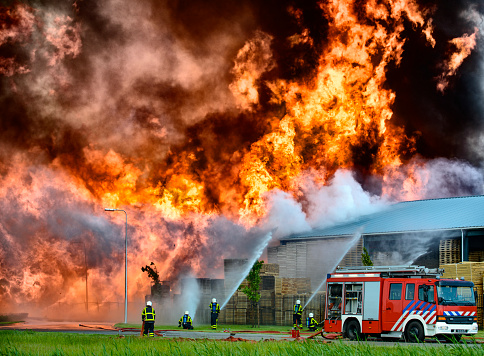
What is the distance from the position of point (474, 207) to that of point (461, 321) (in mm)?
24535

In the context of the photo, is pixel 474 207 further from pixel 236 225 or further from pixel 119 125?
pixel 119 125

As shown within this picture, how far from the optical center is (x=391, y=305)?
33500mm

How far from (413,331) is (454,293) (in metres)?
2.43

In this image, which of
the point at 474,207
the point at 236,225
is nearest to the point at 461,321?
the point at 474,207

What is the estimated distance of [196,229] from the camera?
63094mm

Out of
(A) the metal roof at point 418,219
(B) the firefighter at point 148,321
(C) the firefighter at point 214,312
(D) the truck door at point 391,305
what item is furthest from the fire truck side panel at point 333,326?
(A) the metal roof at point 418,219

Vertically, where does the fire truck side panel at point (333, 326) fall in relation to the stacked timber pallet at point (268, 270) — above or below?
below


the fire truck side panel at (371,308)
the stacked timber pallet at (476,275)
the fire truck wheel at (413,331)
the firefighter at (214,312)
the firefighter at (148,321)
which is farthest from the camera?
the firefighter at (214,312)

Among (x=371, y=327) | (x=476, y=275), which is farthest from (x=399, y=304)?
(x=476, y=275)

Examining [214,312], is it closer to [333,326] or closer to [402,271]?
[333,326]

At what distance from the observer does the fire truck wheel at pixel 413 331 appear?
32.2m

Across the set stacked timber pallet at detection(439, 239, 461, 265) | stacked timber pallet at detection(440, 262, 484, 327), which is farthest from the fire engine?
stacked timber pallet at detection(439, 239, 461, 265)

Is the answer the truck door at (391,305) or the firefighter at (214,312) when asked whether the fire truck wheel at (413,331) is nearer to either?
the truck door at (391,305)

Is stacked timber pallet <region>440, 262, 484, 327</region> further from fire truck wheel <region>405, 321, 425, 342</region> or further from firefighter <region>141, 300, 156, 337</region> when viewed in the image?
firefighter <region>141, 300, 156, 337</region>
